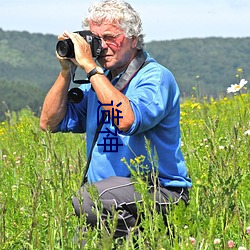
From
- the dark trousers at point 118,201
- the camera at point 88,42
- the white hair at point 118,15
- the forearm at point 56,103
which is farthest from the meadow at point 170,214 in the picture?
the white hair at point 118,15

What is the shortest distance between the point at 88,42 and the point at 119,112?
0.45m

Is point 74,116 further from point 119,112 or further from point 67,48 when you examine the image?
point 119,112

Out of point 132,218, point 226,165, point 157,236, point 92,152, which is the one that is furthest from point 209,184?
point 92,152

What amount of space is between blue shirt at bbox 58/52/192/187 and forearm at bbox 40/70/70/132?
0.82 feet

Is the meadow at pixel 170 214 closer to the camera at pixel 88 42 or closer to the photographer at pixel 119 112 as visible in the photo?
the photographer at pixel 119 112

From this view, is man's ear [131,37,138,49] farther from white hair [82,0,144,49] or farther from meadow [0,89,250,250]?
meadow [0,89,250,250]

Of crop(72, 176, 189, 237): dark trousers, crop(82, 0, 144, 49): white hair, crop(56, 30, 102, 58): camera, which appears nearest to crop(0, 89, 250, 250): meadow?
crop(72, 176, 189, 237): dark trousers

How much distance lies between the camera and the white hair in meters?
3.57

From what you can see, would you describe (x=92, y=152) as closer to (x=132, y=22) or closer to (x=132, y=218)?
(x=132, y=218)

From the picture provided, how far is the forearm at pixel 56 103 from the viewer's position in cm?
→ 388

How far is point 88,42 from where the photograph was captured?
136 inches

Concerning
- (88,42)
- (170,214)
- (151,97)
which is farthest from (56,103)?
(170,214)

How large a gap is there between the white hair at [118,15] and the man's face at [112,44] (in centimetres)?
3

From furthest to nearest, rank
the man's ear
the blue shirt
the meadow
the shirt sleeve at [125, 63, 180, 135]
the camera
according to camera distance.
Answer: the man's ear → the camera → the blue shirt → the shirt sleeve at [125, 63, 180, 135] → the meadow
